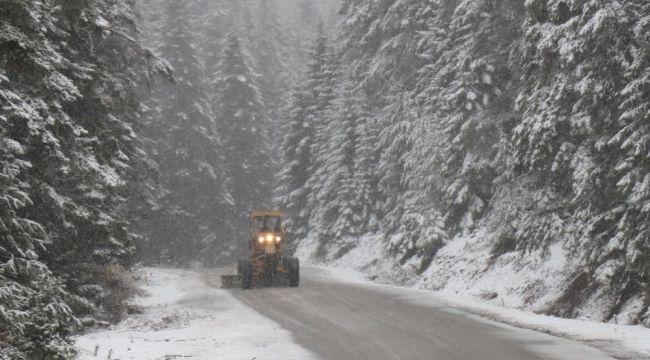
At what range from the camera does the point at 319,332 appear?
43.2 feet

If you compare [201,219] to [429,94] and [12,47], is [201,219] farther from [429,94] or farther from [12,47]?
[12,47]

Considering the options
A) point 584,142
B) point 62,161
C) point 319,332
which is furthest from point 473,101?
point 62,161

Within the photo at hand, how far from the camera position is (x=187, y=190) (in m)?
45.1

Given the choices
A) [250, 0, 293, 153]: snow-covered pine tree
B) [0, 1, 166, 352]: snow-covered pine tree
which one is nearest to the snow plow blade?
[0, 1, 166, 352]: snow-covered pine tree

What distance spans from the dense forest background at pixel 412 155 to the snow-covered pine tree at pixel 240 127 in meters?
10.9

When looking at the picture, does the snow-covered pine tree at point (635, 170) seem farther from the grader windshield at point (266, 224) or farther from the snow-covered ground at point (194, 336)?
the grader windshield at point (266, 224)

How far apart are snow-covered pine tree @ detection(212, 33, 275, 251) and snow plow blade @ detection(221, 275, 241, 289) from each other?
92.4ft

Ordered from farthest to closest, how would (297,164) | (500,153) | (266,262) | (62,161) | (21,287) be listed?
(297,164) < (266,262) < (500,153) < (62,161) < (21,287)

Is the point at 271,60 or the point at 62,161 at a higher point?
the point at 271,60

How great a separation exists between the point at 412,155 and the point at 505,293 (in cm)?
882

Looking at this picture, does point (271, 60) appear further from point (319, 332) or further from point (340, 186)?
point (319, 332)

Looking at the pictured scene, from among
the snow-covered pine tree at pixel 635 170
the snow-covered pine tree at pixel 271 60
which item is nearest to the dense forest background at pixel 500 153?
the snow-covered pine tree at pixel 635 170

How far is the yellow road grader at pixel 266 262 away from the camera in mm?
22750

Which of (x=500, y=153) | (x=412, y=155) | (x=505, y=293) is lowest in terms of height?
(x=505, y=293)
